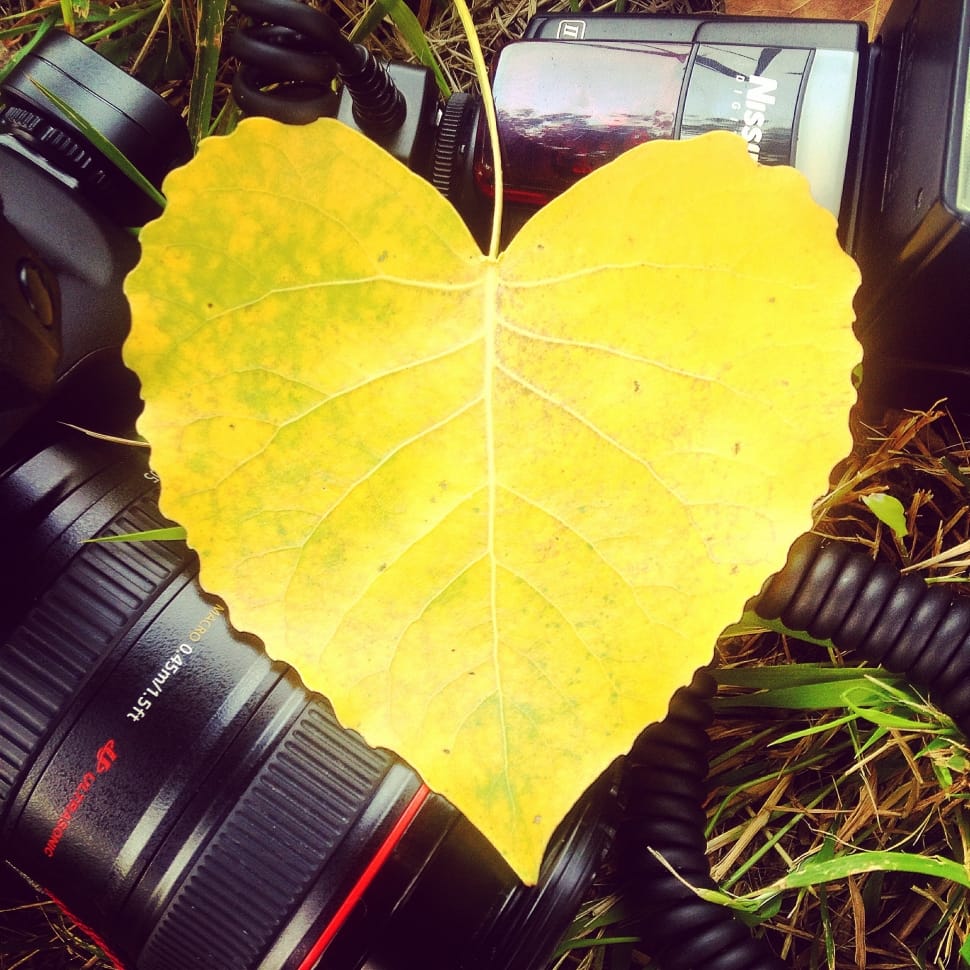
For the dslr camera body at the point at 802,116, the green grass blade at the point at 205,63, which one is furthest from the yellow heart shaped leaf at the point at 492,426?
the green grass blade at the point at 205,63

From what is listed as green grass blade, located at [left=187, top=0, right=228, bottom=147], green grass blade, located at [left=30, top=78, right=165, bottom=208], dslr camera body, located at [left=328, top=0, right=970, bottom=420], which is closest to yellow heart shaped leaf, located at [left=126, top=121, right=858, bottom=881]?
dslr camera body, located at [left=328, top=0, right=970, bottom=420]

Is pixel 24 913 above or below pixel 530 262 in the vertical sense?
below

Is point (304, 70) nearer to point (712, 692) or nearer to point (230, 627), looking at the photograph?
point (230, 627)

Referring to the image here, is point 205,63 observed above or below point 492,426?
above

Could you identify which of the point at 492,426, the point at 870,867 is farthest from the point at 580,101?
the point at 870,867

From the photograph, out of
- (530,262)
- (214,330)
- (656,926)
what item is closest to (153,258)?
(214,330)

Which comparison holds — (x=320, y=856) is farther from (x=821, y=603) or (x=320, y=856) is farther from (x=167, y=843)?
(x=821, y=603)

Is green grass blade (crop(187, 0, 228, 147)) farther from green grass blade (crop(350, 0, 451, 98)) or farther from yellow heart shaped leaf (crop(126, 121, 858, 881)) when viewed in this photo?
yellow heart shaped leaf (crop(126, 121, 858, 881))
